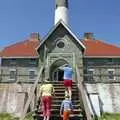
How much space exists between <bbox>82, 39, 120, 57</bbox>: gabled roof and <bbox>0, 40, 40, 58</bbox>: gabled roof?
5.65 meters

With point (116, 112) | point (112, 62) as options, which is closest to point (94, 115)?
point (116, 112)

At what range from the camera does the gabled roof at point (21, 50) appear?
3506cm

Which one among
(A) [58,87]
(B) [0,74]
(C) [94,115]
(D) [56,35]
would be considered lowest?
(C) [94,115]

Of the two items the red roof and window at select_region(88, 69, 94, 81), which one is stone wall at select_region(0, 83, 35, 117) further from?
window at select_region(88, 69, 94, 81)

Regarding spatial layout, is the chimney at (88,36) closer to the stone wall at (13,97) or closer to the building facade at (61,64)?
the building facade at (61,64)

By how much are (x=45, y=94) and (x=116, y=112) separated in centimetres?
1101

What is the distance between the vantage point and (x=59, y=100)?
17188 millimetres

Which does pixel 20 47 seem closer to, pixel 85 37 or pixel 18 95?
pixel 85 37

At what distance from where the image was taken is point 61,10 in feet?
123

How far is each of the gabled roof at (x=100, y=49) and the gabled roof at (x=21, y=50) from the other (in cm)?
565

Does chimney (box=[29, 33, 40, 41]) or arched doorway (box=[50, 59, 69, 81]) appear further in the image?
chimney (box=[29, 33, 40, 41])

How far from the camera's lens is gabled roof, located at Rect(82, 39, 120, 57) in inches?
1378

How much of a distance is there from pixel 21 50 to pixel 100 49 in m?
8.37

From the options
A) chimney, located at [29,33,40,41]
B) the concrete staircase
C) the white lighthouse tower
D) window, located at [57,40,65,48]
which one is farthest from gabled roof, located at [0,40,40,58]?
the concrete staircase
